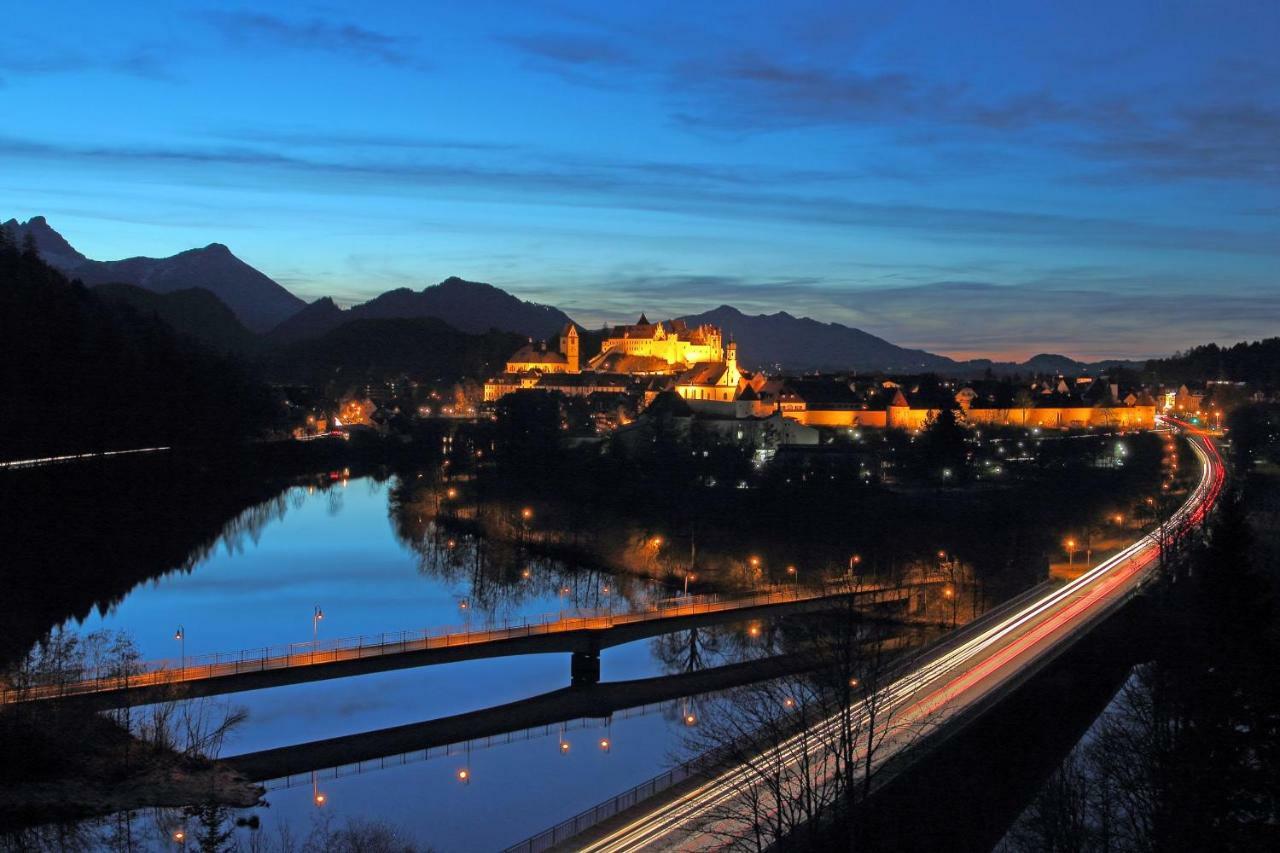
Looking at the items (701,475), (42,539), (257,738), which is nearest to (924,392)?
(701,475)

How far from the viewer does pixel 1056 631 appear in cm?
2486

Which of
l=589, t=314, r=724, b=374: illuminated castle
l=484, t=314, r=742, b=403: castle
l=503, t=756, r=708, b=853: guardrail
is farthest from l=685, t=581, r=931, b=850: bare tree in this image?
l=589, t=314, r=724, b=374: illuminated castle

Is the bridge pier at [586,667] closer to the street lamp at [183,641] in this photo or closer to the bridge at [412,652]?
the bridge at [412,652]

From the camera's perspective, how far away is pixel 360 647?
24.0m

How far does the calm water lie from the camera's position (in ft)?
63.1

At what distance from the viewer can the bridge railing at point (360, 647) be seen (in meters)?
21.0

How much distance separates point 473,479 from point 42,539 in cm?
2253

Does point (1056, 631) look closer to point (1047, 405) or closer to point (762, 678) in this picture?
point (762, 678)

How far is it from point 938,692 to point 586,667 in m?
8.55

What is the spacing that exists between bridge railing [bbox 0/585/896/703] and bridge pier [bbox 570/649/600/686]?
54cm

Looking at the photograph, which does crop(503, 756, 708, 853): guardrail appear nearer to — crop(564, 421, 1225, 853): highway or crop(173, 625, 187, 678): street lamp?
crop(564, 421, 1225, 853): highway

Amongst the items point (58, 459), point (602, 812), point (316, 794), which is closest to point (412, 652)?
point (316, 794)

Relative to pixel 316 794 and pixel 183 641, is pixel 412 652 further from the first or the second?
pixel 183 641

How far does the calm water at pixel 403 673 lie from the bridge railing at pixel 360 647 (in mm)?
1016
